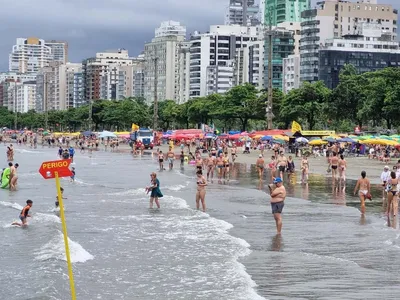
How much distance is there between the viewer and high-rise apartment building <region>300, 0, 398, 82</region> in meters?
153

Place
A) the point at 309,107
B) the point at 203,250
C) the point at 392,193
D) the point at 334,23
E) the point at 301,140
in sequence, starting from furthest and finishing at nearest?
the point at 334,23 → the point at 309,107 → the point at 301,140 → the point at 392,193 → the point at 203,250

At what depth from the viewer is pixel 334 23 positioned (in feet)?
531

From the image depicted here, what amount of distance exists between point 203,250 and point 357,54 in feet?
442

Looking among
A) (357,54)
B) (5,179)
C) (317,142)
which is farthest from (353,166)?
(357,54)

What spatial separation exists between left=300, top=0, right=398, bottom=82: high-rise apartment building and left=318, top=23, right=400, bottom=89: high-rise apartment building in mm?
3375

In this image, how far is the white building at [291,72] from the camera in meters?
160

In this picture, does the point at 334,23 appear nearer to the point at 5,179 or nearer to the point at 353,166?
the point at 353,166

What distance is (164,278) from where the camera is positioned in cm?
1484

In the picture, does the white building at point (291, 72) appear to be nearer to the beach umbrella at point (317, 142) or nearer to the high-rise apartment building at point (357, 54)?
the high-rise apartment building at point (357, 54)

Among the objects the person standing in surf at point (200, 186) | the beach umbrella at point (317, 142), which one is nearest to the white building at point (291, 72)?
the beach umbrella at point (317, 142)

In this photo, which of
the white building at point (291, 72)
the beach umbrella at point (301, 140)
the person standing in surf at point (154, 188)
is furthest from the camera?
the white building at point (291, 72)

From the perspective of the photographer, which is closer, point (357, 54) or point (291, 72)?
point (357, 54)

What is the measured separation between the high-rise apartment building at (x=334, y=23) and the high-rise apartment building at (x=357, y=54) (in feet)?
11.1

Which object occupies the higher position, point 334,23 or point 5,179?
point 334,23
